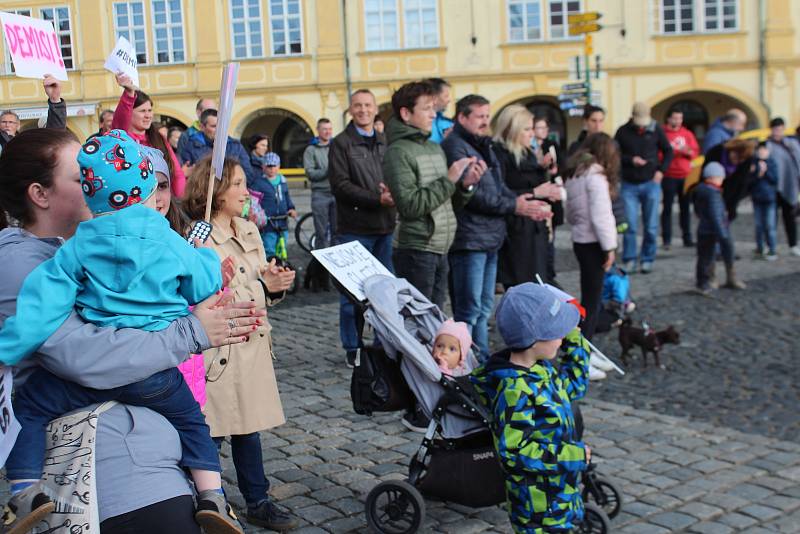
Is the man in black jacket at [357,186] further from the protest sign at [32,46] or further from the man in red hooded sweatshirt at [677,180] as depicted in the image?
the man in red hooded sweatshirt at [677,180]

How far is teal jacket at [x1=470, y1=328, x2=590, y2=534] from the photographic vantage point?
146 inches

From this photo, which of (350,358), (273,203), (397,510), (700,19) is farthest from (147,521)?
(700,19)

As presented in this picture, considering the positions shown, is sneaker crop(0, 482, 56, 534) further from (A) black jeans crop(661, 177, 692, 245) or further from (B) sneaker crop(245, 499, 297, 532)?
(A) black jeans crop(661, 177, 692, 245)

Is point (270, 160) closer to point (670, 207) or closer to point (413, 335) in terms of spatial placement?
point (670, 207)

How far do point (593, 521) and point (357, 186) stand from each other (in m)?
3.72

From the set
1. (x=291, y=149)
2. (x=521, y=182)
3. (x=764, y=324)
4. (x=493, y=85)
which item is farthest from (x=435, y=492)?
(x=291, y=149)

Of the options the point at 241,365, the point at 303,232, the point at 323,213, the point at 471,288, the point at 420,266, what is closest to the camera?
the point at 241,365

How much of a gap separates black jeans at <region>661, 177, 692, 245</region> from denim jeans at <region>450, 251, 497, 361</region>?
8.32 metres

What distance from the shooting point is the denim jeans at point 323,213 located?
478 inches

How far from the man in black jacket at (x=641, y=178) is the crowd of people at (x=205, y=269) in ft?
11.9

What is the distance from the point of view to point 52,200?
2.61 m

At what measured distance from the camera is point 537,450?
3.71m

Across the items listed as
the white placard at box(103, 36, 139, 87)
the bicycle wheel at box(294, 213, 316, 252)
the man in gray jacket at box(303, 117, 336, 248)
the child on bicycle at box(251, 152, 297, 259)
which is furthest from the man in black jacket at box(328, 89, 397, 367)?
the bicycle wheel at box(294, 213, 316, 252)

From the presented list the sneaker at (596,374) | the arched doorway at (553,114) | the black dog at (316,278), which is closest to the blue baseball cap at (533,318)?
the sneaker at (596,374)
